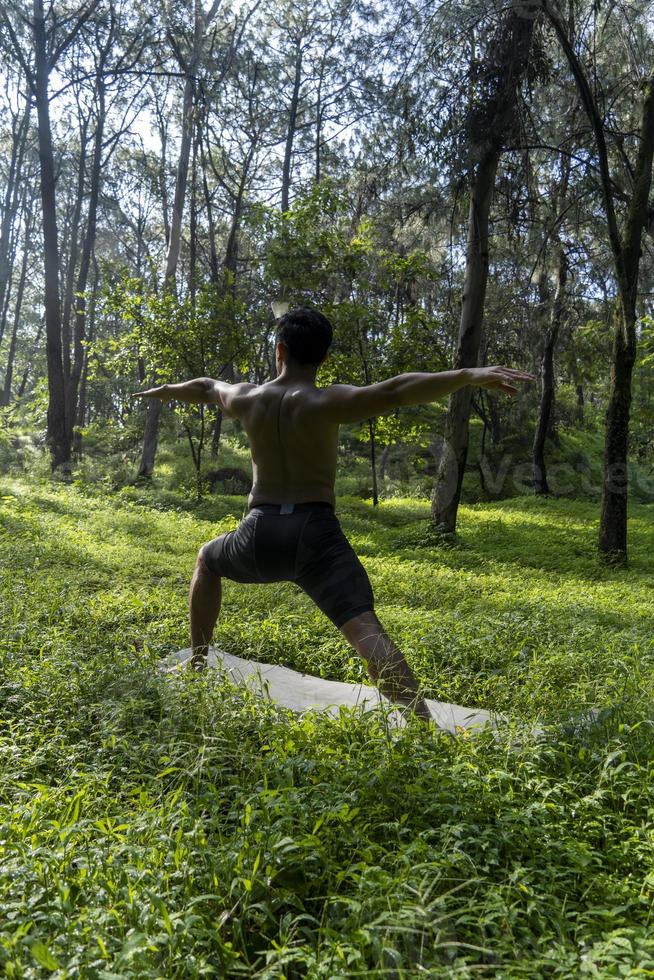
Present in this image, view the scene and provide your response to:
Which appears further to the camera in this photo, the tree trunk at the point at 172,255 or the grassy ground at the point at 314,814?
the tree trunk at the point at 172,255

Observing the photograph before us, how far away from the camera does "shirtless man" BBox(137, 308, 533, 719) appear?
3.09m

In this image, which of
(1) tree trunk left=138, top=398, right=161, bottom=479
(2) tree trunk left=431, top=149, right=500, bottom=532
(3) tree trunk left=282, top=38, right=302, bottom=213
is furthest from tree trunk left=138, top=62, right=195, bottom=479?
(2) tree trunk left=431, top=149, right=500, bottom=532

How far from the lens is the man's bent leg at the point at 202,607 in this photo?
12.6ft

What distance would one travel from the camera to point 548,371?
1697 cm

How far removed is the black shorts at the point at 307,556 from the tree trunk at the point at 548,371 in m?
14.4

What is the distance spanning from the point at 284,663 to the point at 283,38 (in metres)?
23.2

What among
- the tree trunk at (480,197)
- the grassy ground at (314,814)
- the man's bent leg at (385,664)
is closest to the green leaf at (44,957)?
the grassy ground at (314,814)

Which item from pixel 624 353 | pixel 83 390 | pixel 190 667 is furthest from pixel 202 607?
pixel 83 390

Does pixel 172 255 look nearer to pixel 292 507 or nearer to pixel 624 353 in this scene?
pixel 624 353

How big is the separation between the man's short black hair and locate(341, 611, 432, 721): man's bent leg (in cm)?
134

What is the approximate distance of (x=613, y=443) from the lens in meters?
9.46

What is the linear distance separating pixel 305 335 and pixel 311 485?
753mm

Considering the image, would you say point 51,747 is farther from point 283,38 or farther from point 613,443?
point 283,38

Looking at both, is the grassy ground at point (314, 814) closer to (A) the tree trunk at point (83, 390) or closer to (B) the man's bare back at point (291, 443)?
(B) the man's bare back at point (291, 443)
